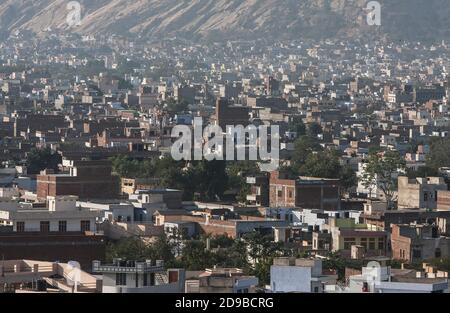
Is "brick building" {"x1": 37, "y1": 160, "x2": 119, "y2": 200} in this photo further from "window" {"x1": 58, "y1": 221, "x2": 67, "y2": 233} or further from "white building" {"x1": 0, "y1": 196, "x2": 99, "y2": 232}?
"window" {"x1": 58, "y1": 221, "x2": 67, "y2": 233}

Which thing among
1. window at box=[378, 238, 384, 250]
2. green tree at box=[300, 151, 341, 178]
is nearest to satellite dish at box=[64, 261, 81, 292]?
window at box=[378, 238, 384, 250]

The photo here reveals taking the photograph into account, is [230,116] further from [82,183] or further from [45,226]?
[45,226]

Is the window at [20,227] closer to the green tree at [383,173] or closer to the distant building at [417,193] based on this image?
the distant building at [417,193]

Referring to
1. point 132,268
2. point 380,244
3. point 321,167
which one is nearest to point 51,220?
point 380,244

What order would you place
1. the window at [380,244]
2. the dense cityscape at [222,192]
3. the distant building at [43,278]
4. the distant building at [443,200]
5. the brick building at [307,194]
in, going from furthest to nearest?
1. the brick building at [307,194]
2. the distant building at [443,200]
3. the window at [380,244]
4. the dense cityscape at [222,192]
5. the distant building at [43,278]

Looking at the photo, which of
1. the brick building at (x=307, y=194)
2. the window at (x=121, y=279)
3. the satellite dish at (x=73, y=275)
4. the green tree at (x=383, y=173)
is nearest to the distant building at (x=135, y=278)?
the window at (x=121, y=279)

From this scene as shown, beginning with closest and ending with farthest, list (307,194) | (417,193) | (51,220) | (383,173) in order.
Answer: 1. (51,220)
2. (307,194)
3. (417,193)
4. (383,173)
